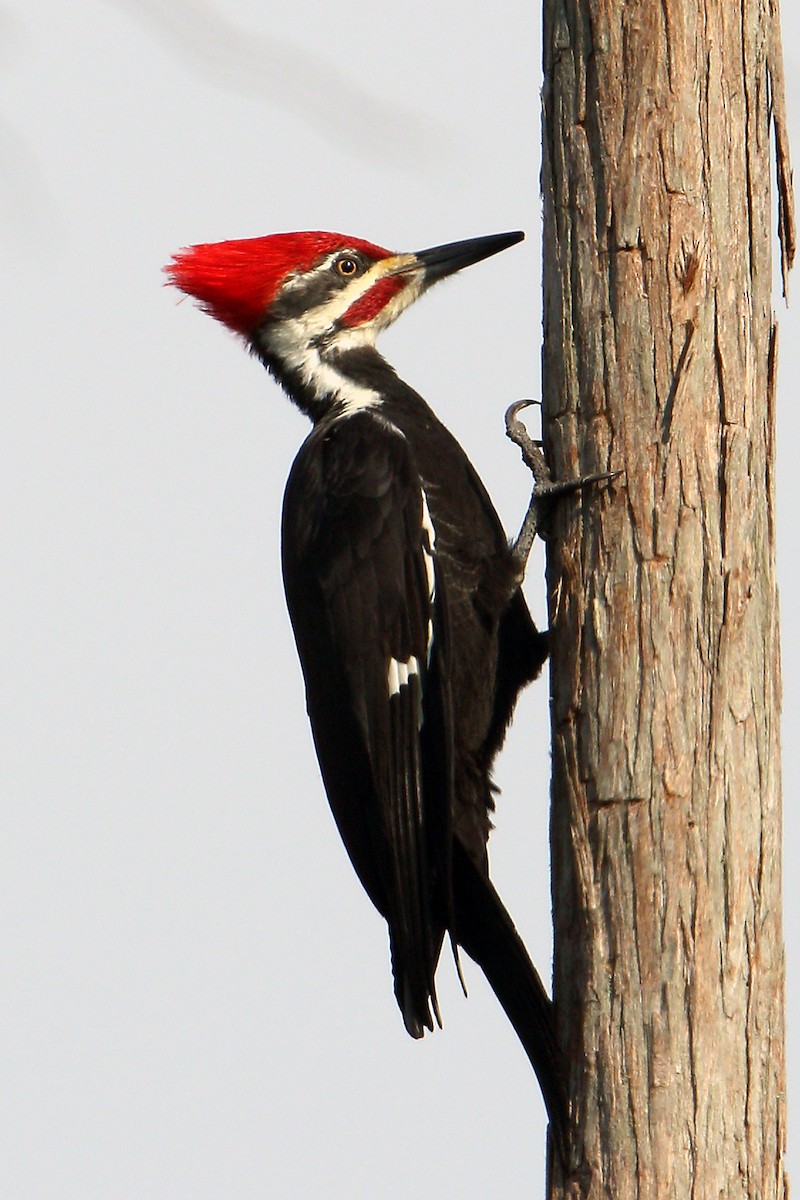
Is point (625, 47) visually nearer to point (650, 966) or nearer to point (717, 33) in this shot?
point (717, 33)

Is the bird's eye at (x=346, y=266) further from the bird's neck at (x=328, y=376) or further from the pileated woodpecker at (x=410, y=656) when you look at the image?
the pileated woodpecker at (x=410, y=656)

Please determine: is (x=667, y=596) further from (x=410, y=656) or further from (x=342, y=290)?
(x=342, y=290)

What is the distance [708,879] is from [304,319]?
2.02 metres

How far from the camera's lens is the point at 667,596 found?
7.93 ft

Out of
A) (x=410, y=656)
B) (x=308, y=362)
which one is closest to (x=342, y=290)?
(x=308, y=362)

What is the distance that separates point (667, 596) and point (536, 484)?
19.4 inches

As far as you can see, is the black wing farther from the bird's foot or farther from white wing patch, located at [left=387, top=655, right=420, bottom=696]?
the bird's foot

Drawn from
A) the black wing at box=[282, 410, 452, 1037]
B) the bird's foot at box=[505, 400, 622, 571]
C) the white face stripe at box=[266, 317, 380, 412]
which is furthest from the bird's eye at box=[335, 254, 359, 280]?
the bird's foot at box=[505, 400, 622, 571]

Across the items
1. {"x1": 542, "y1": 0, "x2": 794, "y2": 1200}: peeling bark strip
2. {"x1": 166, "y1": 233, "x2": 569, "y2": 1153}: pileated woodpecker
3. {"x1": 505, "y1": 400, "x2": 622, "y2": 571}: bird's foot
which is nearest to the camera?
{"x1": 542, "y1": 0, "x2": 794, "y2": 1200}: peeling bark strip

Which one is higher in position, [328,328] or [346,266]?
[346,266]

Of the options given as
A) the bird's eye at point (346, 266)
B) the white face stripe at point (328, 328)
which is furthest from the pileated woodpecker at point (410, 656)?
the bird's eye at point (346, 266)

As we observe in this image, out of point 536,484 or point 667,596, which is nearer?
point 667,596

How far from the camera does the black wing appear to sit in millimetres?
2895

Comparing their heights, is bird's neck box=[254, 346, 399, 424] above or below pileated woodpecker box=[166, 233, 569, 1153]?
above
